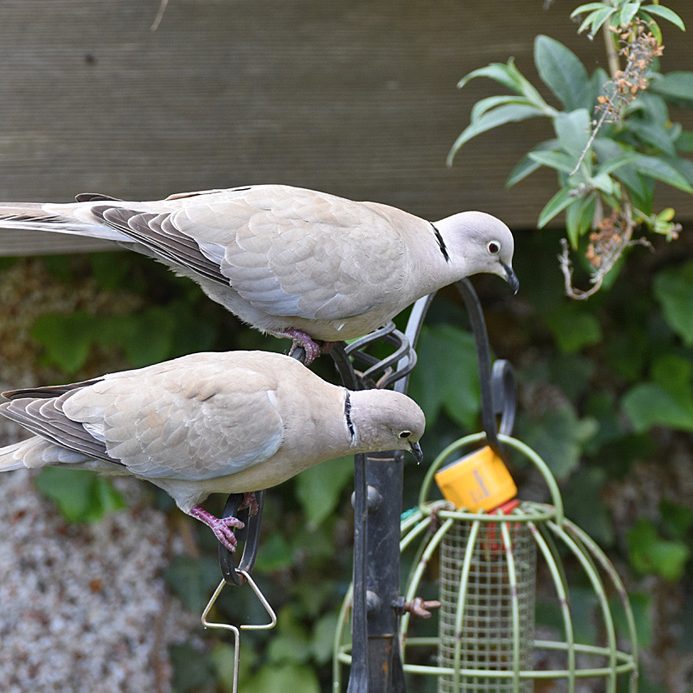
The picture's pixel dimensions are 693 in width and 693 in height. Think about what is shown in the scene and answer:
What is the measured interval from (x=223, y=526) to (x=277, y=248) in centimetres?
30

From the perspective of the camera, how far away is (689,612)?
2656 millimetres

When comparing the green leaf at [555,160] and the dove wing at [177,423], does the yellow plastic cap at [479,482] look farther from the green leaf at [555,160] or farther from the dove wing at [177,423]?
the dove wing at [177,423]

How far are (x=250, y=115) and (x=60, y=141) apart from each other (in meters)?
0.35

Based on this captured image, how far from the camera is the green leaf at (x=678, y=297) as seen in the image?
7.61ft

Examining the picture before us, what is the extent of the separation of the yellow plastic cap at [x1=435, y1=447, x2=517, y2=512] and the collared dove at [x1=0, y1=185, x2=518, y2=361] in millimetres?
628

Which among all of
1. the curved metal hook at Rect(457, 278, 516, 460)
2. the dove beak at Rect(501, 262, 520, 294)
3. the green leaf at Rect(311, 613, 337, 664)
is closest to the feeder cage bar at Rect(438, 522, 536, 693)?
the curved metal hook at Rect(457, 278, 516, 460)

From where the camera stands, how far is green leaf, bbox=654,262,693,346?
7.61ft

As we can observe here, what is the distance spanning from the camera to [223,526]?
1109mm

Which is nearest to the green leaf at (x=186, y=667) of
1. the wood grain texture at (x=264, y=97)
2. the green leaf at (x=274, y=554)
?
the green leaf at (x=274, y=554)

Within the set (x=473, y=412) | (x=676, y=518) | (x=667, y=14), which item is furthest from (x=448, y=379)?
(x=667, y=14)

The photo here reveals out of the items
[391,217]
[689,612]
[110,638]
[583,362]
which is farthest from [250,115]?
[689,612]

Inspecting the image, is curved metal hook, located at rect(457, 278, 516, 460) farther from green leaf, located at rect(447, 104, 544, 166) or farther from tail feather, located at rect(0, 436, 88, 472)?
tail feather, located at rect(0, 436, 88, 472)

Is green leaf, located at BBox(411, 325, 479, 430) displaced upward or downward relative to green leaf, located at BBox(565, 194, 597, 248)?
downward

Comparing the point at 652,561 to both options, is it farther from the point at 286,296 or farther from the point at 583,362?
the point at 286,296
